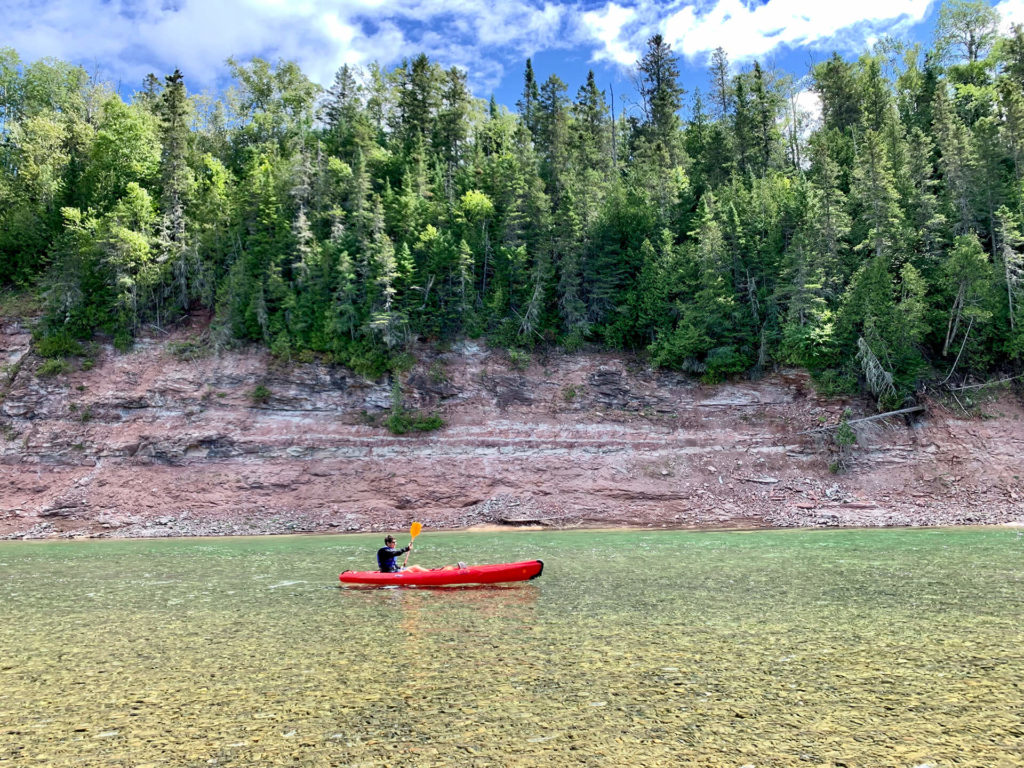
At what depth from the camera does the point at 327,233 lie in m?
48.2

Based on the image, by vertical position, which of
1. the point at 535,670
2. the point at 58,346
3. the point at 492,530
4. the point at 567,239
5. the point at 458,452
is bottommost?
the point at 492,530

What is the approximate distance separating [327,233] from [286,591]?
3716 centimetres

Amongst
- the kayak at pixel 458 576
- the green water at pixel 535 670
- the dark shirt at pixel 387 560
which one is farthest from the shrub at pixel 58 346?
the kayak at pixel 458 576

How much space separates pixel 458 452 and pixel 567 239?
18138 millimetres

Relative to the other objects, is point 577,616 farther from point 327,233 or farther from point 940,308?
point 327,233

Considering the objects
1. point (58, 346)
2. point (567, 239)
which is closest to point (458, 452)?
point (567, 239)

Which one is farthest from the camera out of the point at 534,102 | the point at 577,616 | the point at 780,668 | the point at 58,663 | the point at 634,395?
the point at 534,102

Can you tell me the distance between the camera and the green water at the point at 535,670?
640 cm

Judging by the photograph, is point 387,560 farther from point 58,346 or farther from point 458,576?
point 58,346

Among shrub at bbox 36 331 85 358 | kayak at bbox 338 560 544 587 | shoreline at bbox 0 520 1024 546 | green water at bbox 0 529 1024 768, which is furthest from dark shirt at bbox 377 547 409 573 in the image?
shrub at bbox 36 331 85 358

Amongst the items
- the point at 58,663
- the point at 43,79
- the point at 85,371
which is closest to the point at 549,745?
the point at 58,663

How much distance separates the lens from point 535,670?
8.88 meters

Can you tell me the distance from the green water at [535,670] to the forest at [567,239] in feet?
81.9

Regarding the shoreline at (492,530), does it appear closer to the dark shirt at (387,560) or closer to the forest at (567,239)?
the forest at (567,239)
